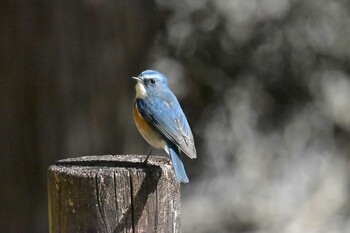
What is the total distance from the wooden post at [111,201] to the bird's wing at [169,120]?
3.27 ft

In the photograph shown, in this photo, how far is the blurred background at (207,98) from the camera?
7.53m

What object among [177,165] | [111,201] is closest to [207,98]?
[177,165]

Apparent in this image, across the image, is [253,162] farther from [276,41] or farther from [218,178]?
[276,41]

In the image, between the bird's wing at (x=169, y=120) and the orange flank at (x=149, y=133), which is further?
the orange flank at (x=149, y=133)

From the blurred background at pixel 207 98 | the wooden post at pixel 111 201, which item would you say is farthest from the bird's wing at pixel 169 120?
the blurred background at pixel 207 98

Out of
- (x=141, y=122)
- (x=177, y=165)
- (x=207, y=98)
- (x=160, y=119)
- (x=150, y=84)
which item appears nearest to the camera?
(x=177, y=165)

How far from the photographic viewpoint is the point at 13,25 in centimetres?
753

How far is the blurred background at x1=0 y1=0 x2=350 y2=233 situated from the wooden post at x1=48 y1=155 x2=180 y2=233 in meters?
3.89

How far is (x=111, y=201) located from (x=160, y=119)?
1.40 meters

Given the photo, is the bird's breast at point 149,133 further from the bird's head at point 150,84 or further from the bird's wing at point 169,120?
the bird's head at point 150,84

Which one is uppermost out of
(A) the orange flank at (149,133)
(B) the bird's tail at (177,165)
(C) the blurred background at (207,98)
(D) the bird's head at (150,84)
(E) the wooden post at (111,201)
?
(C) the blurred background at (207,98)

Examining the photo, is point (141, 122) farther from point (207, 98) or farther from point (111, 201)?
point (207, 98)

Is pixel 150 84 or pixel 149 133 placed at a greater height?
pixel 150 84

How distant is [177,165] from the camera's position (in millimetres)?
4191
